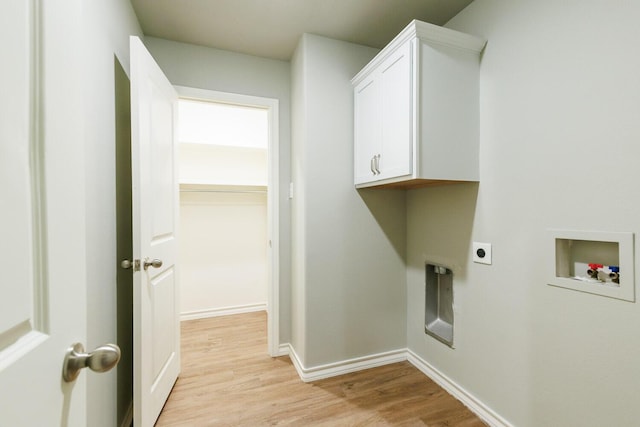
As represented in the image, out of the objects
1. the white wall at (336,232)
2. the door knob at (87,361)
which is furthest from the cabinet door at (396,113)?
the door knob at (87,361)

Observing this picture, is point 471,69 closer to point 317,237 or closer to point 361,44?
point 361,44

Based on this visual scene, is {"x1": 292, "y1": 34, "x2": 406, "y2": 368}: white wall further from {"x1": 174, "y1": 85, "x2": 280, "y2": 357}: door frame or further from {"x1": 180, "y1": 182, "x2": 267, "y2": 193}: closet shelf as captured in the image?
{"x1": 180, "y1": 182, "x2": 267, "y2": 193}: closet shelf

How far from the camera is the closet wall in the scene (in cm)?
315

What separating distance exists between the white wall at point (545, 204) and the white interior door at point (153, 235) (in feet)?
6.06

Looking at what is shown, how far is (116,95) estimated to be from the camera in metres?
1.52

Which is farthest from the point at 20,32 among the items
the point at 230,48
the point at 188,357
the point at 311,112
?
the point at 188,357

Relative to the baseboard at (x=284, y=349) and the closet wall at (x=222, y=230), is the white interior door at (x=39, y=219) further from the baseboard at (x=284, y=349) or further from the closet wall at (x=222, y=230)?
the closet wall at (x=222, y=230)

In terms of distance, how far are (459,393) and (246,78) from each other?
9.09 feet

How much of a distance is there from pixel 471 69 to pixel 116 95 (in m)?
2.03

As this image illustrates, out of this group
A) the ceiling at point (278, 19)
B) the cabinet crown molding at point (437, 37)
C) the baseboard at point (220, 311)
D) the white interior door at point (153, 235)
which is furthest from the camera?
the baseboard at point (220, 311)

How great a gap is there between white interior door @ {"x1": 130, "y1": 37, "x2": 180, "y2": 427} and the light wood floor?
0.21 m

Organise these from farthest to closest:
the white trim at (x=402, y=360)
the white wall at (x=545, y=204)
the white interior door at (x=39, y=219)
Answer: the white trim at (x=402, y=360) → the white wall at (x=545, y=204) → the white interior door at (x=39, y=219)

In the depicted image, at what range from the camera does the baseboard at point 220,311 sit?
3.14 meters

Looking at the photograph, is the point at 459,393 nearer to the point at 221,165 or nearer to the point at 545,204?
the point at 545,204
